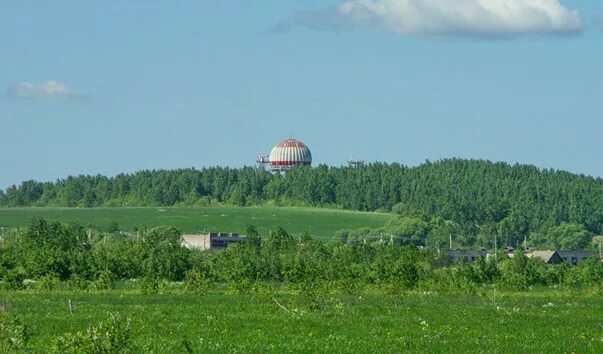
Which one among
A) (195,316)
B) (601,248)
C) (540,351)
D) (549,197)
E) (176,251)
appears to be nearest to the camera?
(540,351)

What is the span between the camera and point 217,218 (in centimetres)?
17588

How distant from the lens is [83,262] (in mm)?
94250

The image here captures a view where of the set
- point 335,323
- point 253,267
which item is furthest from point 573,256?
point 335,323

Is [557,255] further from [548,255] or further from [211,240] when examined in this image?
[211,240]

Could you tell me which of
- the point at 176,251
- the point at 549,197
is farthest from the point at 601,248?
the point at 176,251

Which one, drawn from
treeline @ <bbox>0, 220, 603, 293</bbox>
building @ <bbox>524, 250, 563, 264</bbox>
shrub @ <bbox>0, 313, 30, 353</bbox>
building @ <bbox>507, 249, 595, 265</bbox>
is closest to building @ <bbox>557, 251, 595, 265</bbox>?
building @ <bbox>507, 249, 595, 265</bbox>

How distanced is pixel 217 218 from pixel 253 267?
74.7 meters

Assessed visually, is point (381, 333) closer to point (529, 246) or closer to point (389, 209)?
point (529, 246)

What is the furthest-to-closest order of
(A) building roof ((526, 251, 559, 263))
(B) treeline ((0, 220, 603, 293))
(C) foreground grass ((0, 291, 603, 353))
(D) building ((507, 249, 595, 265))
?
(A) building roof ((526, 251, 559, 263)) < (D) building ((507, 249, 595, 265)) < (B) treeline ((0, 220, 603, 293)) < (C) foreground grass ((0, 291, 603, 353))

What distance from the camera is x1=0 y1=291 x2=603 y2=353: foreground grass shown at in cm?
3562

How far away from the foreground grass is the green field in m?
98.7

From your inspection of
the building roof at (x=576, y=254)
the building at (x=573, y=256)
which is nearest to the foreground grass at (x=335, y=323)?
the building at (x=573, y=256)

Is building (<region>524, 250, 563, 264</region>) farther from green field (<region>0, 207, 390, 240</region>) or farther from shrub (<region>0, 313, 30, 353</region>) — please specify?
shrub (<region>0, 313, 30, 353</region>)

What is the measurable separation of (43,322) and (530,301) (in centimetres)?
2701
